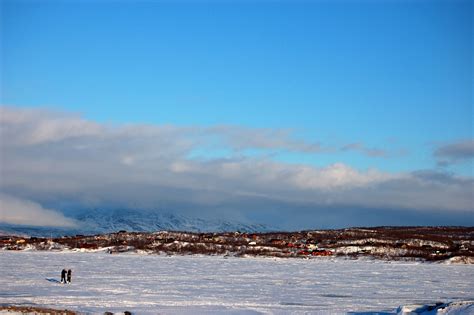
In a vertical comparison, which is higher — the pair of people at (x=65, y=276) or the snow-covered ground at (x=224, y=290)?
the pair of people at (x=65, y=276)

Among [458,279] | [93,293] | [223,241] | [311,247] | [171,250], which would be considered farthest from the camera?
[223,241]

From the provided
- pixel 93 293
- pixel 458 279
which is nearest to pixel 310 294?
pixel 93 293

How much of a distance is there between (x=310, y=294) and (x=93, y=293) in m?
9.64

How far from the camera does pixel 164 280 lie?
34.0m

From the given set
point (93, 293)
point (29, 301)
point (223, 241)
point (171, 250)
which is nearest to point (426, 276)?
point (93, 293)

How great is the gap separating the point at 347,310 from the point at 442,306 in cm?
332

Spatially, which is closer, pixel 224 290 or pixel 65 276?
pixel 224 290

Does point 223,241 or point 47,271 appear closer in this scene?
point 47,271

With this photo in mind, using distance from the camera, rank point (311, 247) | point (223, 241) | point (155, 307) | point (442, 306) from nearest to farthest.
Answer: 1. point (442, 306)
2. point (155, 307)
3. point (311, 247)
4. point (223, 241)

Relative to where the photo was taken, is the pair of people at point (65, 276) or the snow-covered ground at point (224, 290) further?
the pair of people at point (65, 276)

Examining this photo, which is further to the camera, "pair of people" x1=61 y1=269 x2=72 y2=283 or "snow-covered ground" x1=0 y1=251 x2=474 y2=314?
"pair of people" x1=61 y1=269 x2=72 y2=283

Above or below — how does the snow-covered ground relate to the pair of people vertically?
below

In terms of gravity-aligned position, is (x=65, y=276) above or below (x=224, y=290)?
above

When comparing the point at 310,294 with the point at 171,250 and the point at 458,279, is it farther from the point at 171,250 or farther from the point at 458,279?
the point at 171,250
